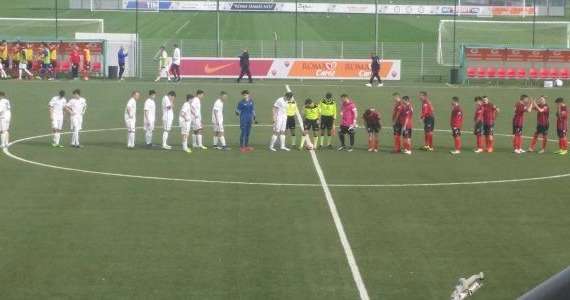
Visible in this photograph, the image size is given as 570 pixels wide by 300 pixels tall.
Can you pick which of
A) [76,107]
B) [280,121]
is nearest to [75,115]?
[76,107]

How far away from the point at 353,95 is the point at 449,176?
23093 mm

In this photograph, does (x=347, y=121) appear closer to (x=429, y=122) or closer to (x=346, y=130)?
(x=346, y=130)

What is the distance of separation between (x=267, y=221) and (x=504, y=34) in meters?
70.2

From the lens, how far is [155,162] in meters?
29.3

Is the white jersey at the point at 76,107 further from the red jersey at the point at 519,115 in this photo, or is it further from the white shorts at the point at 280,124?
the red jersey at the point at 519,115

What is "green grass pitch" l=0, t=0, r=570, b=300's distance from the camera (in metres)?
15.7

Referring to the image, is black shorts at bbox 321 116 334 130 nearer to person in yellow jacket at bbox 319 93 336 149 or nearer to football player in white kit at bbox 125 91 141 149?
person in yellow jacket at bbox 319 93 336 149

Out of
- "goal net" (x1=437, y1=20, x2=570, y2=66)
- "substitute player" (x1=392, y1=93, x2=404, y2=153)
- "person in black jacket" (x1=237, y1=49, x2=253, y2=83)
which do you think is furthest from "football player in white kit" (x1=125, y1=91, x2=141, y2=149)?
"goal net" (x1=437, y1=20, x2=570, y2=66)

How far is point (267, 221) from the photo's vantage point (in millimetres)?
20609

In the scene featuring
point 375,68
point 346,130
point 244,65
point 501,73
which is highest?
point 244,65

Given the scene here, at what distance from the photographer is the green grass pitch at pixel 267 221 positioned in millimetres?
15695

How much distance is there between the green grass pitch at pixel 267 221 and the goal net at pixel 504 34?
44.7 meters

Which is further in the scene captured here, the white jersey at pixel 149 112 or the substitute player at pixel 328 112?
the substitute player at pixel 328 112

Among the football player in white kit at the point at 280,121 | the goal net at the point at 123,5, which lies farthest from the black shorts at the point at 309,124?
the goal net at the point at 123,5
